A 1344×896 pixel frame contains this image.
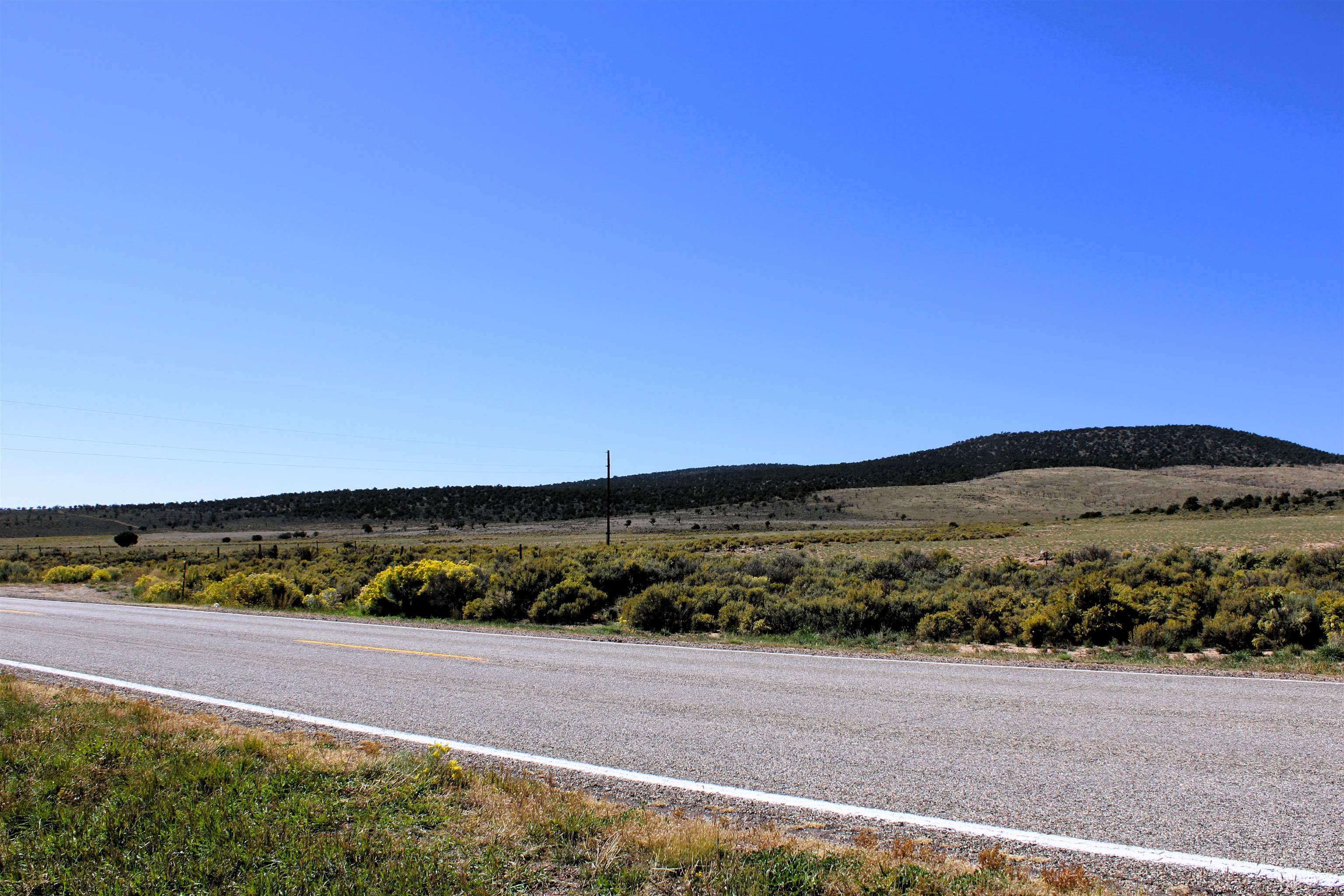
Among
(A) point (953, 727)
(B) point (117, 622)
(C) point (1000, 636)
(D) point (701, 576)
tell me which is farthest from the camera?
(D) point (701, 576)

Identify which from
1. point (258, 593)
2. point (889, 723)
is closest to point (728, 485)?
point (258, 593)

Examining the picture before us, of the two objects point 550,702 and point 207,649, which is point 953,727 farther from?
point 207,649

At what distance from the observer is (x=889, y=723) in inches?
298

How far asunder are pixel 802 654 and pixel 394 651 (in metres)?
6.62

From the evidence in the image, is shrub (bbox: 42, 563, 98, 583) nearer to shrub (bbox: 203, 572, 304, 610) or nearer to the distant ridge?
shrub (bbox: 203, 572, 304, 610)

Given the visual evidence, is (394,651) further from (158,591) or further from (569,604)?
(158,591)

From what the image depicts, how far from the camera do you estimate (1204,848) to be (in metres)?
4.62

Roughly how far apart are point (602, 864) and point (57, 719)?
20.7 feet

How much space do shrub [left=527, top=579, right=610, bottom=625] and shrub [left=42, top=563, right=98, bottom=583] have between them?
2602 centimetres

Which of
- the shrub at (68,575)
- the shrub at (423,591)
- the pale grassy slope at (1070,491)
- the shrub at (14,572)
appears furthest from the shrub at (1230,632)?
the pale grassy slope at (1070,491)

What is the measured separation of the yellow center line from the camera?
12117 millimetres

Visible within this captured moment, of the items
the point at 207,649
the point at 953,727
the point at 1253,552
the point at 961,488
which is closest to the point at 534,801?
the point at 953,727

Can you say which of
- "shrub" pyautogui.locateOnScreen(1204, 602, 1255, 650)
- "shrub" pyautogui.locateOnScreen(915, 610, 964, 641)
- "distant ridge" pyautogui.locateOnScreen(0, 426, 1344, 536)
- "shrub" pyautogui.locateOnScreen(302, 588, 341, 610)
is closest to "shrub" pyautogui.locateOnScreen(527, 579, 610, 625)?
"shrub" pyautogui.locateOnScreen(302, 588, 341, 610)

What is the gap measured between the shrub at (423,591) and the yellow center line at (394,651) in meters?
6.78
